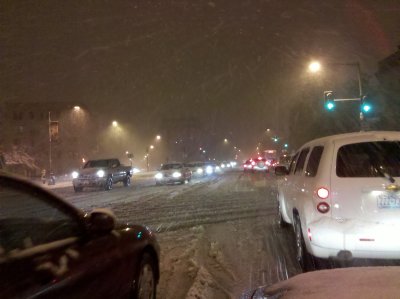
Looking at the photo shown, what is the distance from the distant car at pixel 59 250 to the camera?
3.05 metres

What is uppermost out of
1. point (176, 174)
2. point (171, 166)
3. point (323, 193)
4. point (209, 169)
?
point (171, 166)

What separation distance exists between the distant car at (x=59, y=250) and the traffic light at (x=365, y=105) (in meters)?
22.5

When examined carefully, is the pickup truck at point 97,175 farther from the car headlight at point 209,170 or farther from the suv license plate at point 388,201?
the suv license plate at point 388,201

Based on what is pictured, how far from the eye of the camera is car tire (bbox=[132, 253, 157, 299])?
4797 millimetres

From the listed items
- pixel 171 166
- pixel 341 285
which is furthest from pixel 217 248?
pixel 171 166

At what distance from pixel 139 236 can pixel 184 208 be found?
433 inches

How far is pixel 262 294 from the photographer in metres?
3.72

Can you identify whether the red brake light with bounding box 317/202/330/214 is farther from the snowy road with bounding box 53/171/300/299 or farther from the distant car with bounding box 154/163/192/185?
the distant car with bounding box 154/163/192/185

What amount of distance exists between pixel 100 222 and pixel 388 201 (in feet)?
12.3

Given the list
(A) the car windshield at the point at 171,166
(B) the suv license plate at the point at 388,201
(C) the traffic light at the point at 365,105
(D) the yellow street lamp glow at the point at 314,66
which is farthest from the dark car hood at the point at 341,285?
(A) the car windshield at the point at 171,166

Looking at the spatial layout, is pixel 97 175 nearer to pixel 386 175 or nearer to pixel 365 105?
pixel 365 105

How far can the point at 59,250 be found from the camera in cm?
356

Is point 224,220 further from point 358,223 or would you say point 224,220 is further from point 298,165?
point 358,223

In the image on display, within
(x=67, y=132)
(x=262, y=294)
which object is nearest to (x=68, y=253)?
(x=262, y=294)
